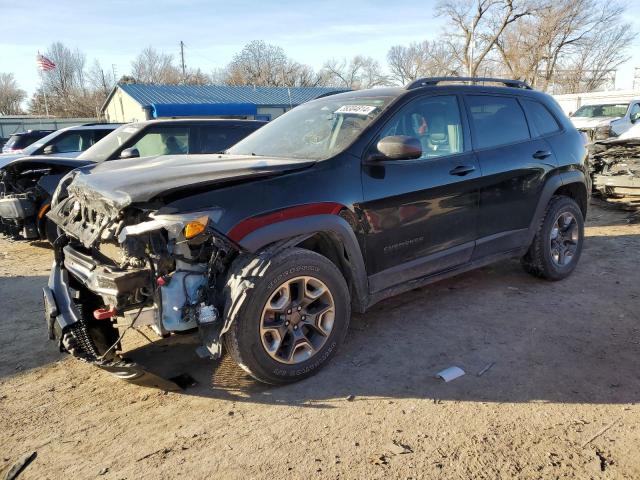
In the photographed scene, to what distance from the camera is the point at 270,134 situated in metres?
4.43

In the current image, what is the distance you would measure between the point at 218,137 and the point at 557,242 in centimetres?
466

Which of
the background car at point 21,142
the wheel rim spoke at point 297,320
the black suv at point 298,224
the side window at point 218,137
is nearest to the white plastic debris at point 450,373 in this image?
the black suv at point 298,224

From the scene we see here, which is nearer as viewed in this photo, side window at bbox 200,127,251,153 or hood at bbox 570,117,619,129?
side window at bbox 200,127,251,153

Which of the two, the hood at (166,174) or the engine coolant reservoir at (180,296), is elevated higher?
the hood at (166,174)

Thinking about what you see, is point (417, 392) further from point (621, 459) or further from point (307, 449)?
point (621, 459)

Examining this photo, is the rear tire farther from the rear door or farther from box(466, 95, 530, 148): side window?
box(466, 95, 530, 148): side window

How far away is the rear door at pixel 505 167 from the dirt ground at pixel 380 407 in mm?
672

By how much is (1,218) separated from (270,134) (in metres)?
4.37

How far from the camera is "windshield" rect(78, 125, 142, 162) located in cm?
688

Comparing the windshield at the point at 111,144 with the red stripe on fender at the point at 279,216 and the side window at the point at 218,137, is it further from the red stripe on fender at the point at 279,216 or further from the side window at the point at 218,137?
the red stripe on fender at the point at 279,216

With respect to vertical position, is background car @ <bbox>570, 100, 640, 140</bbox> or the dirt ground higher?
background car @ <bbox>570, 100, 640, 140</bbox>

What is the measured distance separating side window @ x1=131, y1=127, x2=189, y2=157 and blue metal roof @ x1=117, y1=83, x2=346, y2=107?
22.8 meters

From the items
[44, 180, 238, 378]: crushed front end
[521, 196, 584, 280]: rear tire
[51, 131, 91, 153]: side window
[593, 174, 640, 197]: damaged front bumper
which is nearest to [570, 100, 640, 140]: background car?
[593, 174, 640, 197]: damaged front bumper

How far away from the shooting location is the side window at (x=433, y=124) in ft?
12.7
